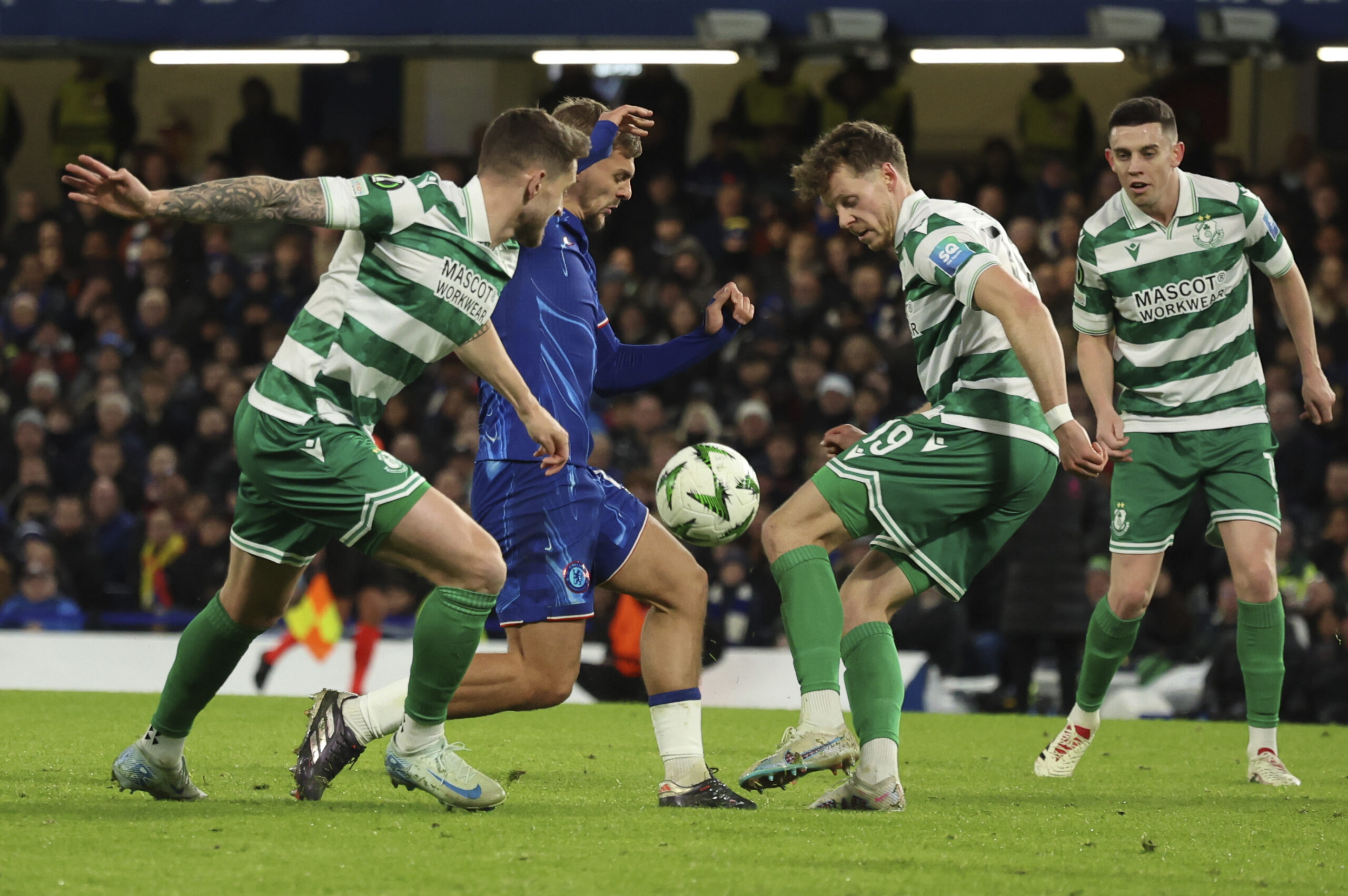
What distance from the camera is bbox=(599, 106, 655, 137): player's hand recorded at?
18.9 feet

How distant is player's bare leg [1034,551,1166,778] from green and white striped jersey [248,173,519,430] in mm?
3013

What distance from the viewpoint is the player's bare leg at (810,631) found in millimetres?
5105

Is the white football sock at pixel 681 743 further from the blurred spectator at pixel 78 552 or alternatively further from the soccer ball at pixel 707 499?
the blurred spectator at pixel 78 552

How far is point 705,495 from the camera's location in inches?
225

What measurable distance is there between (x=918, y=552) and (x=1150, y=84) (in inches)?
527

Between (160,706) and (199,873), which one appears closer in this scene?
(199,873)

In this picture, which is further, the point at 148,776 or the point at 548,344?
the point at 548,344

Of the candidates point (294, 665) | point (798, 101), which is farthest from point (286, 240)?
point (294, 665)

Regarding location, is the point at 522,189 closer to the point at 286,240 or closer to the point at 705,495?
the point at 705,495

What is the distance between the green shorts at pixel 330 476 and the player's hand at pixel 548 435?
14.2 inches

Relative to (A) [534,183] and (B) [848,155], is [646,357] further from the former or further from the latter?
(A) [534,183]

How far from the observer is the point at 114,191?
4363 millimetres

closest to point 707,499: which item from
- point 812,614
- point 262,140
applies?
point 812,614

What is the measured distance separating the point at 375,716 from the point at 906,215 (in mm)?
2205
